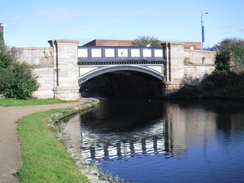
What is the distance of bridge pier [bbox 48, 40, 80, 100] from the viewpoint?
2628 cm

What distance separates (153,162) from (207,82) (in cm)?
2466

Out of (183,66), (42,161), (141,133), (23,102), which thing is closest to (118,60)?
(183,66)

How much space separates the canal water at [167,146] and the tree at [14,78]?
6522 millimetres

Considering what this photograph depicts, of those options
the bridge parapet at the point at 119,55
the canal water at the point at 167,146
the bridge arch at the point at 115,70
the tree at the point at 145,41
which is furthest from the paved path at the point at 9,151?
the tree at the point at 145,41

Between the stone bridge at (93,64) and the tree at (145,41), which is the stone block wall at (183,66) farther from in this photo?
the tree at (145,41)

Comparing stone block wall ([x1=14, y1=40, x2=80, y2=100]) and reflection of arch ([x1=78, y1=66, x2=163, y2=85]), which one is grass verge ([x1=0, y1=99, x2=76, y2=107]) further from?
reflection of arch ([x1=78, y1=66, x2=163, y2=85])

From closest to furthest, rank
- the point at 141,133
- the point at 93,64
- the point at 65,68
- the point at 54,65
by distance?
the point at 141,133 < the point at 54,65 < the point at 65,68 < the point at 93,64

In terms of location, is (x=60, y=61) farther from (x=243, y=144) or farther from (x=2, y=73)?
(x=243, y=144)

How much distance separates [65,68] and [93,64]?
7.86 feet

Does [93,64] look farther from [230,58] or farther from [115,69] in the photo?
[230,58]

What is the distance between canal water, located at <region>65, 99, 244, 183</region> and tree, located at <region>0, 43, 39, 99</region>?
6.52m

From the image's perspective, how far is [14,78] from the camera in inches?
979

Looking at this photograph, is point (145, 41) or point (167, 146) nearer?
point (167, 146)

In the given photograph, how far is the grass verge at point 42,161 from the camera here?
7062 mm
